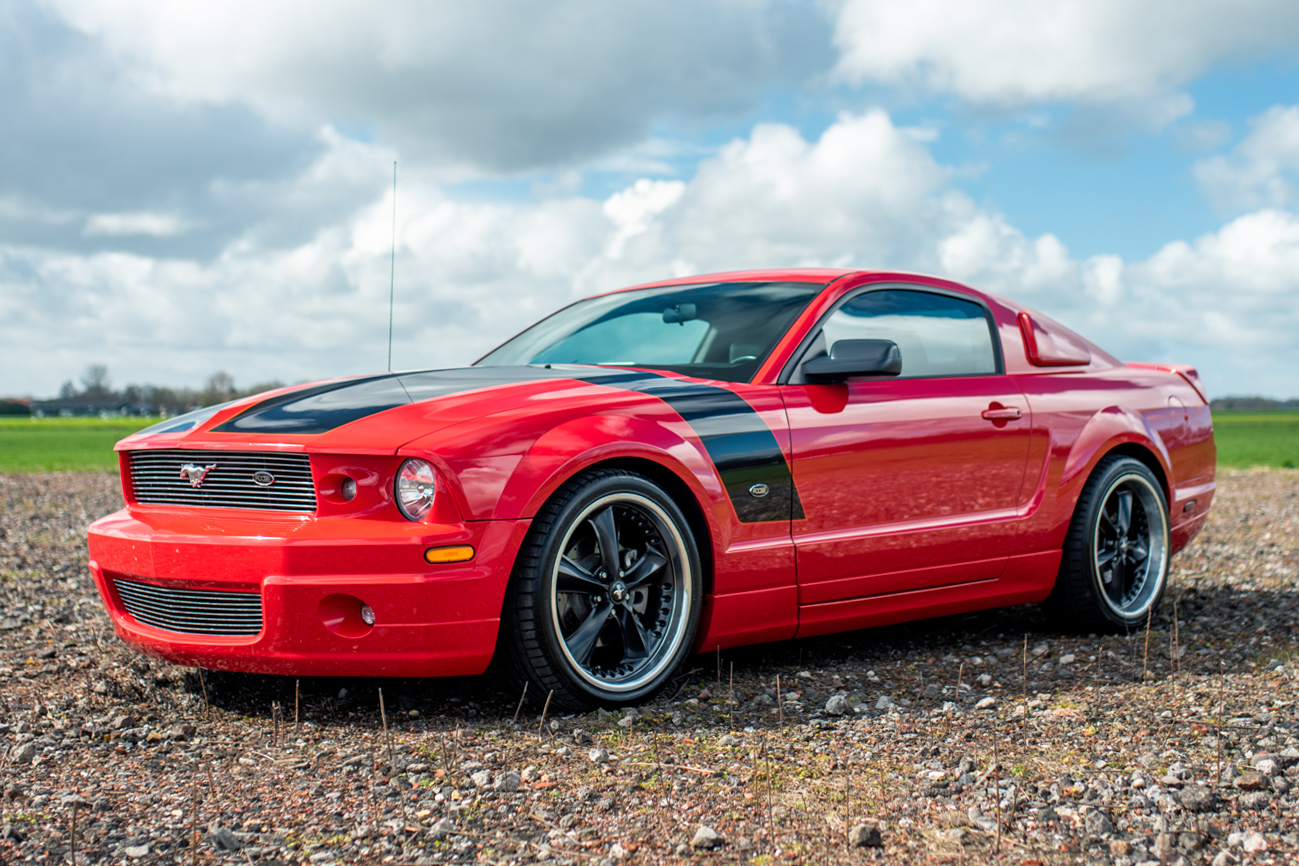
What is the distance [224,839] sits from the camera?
2822mm

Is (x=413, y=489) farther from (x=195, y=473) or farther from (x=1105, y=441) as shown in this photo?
(x=1105, y=441)

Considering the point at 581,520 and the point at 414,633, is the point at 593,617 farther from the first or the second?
the point at 414,633

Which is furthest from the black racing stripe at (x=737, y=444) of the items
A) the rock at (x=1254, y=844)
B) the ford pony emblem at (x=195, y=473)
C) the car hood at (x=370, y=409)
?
the rock at (x=1254, y=844)

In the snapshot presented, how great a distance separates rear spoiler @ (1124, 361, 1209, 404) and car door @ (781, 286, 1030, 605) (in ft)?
4.64

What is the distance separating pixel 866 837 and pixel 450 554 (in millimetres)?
1477

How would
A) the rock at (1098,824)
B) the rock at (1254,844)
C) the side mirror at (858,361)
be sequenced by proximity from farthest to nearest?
1. the side mirror at (858,361)
2. the rock at (1098,824)
3. the rock at (1254,844)

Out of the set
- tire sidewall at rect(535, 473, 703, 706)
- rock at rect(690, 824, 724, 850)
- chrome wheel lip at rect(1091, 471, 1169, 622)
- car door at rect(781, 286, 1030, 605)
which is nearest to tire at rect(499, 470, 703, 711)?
tire sidewall at rect(535, 473, 703, 706)

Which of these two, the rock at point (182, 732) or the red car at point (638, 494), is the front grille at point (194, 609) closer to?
the red car at point (638, 494)

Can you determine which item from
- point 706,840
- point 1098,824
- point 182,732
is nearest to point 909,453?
point 1098,824

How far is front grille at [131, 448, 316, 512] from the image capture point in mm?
3678

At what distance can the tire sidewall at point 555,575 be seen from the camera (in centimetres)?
369

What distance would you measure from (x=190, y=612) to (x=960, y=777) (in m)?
2.48

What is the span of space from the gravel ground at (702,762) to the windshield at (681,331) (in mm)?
1246

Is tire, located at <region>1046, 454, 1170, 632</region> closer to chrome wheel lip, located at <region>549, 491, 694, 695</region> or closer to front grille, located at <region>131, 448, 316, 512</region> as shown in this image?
chrome wheel lip, located at <region>549, 491, 694, 695</region>
